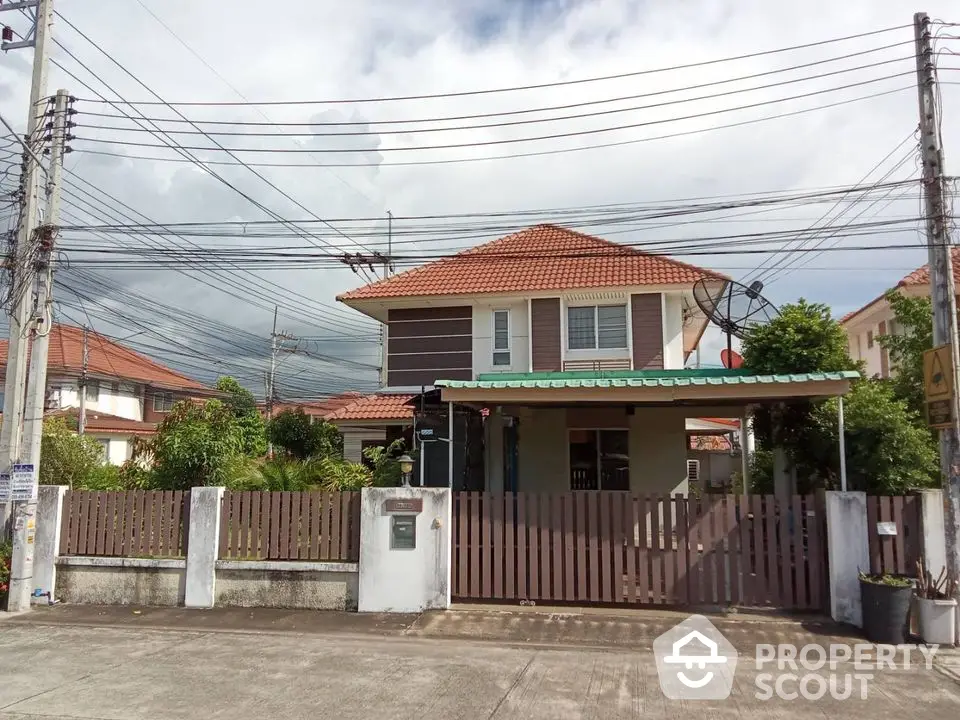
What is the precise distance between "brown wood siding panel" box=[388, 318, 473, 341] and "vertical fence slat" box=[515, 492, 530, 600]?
912 centimetres

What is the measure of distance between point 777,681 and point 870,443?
4476mm

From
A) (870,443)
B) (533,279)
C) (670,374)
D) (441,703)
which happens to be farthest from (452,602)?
(533,279)

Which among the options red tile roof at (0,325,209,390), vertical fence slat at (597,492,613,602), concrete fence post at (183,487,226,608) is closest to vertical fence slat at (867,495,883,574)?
vertical fence slat at (597,492,613,602)

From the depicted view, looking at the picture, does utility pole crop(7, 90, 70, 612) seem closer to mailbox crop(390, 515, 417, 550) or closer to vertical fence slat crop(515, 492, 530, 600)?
mailbox crop(390, 515, 417, 550)

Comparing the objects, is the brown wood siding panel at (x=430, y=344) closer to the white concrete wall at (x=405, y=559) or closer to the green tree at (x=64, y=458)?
the green tree at (x=64, y=458)

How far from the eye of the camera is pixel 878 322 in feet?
80.1

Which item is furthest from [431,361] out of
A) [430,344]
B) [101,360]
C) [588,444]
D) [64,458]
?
[101,360]

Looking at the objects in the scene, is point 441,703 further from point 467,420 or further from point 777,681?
point 467,420

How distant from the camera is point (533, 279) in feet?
59.4

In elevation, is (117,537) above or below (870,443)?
below

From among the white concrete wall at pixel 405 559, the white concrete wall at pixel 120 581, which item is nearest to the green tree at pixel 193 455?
the white concrete wall at pixel 120 581

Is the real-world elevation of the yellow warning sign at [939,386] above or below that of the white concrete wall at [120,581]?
above

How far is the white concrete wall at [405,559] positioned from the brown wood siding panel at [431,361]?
882 centimetres

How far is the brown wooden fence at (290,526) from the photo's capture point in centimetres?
957
